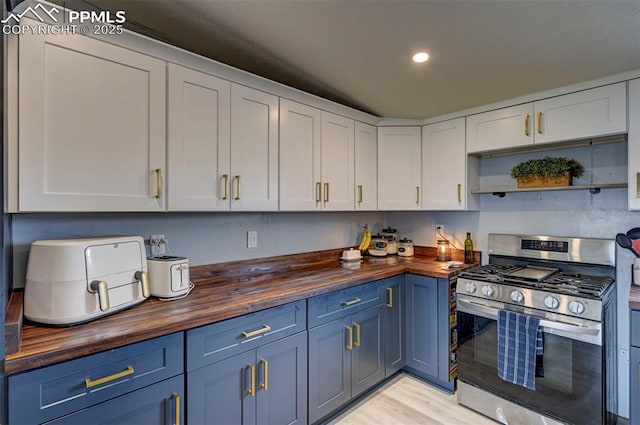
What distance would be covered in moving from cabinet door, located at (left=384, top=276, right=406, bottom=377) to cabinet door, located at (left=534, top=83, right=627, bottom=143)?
1.47 meters

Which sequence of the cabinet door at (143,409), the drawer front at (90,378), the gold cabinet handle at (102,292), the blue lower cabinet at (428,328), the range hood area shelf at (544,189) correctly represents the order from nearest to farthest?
the drawer front at (90,378) → the cabinet door at (143,409) → the gold cabinet handle at (102,292) → the range hood area shelf at (544,189) → the blue lower cabinet at (428,328)

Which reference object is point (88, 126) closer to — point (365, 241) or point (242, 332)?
point (242, 332)

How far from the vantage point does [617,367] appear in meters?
2.12

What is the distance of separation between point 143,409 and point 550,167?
279 centimetres

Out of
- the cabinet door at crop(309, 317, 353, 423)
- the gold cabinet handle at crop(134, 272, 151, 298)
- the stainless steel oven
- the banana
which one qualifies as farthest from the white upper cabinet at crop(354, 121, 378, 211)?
the gold cabinet handle at crop(134, 272, 151, 298)

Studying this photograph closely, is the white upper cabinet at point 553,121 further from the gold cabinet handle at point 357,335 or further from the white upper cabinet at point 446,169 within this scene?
the gold cabinet handle at point 357,335

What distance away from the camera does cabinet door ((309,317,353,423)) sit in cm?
186

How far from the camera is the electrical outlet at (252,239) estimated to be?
2.26 m

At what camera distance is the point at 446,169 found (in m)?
2.72

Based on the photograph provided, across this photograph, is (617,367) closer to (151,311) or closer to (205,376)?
(205,376)

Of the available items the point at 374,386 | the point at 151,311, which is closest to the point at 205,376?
the point at 151,311

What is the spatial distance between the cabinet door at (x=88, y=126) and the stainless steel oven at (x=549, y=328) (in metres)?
2.13

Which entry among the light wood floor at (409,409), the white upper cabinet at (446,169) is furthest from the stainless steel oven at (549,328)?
the white upper cabinet at (446,169)

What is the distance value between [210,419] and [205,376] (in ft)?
0.66
